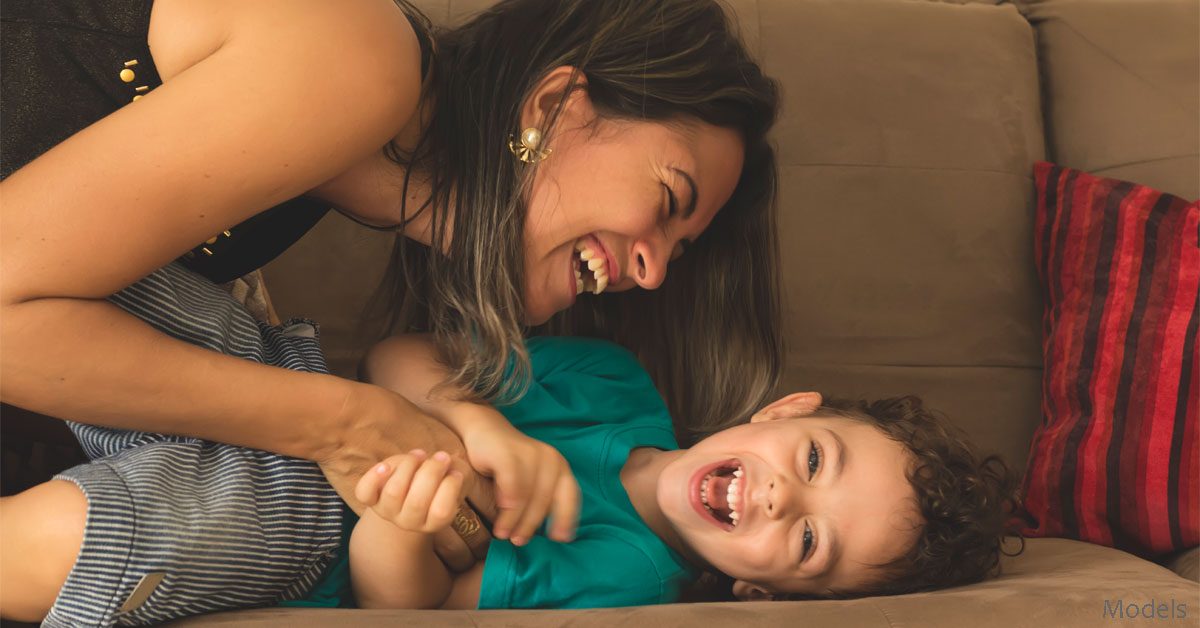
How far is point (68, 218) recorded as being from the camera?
0.94 m

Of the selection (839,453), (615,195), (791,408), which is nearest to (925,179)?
(791,408)

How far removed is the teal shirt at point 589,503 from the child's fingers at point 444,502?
195 millimetres

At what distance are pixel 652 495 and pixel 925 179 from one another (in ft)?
2.77

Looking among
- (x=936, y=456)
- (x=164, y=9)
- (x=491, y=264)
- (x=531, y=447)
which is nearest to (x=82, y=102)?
(x=164, y=9)

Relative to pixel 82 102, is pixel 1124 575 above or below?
below

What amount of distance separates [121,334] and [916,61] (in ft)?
4.86

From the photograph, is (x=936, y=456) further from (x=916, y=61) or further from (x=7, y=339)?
(x=7, y=339)

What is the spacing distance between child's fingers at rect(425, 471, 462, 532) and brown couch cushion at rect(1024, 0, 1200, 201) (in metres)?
1.44

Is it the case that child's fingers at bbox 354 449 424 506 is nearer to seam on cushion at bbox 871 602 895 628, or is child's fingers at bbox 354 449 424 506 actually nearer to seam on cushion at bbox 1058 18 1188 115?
seam on cushion at bbox 871 602 895 628

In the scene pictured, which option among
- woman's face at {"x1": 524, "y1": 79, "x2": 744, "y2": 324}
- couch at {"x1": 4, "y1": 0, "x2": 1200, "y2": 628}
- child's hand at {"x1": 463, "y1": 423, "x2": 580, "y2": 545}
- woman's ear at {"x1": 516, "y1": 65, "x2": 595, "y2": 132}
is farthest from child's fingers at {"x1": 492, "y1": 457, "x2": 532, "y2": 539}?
couch at {"x1": 4, "y1": 0, "x2": 1200, "y2": 628}

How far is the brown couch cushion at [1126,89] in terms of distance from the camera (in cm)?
186

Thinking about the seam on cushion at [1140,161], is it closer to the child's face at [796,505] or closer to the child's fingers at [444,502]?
the child's face at [796,505]

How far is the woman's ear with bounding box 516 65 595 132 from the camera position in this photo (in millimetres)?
1226

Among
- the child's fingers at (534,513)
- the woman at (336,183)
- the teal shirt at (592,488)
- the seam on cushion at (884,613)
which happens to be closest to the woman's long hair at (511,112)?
the woman at (336,183)
